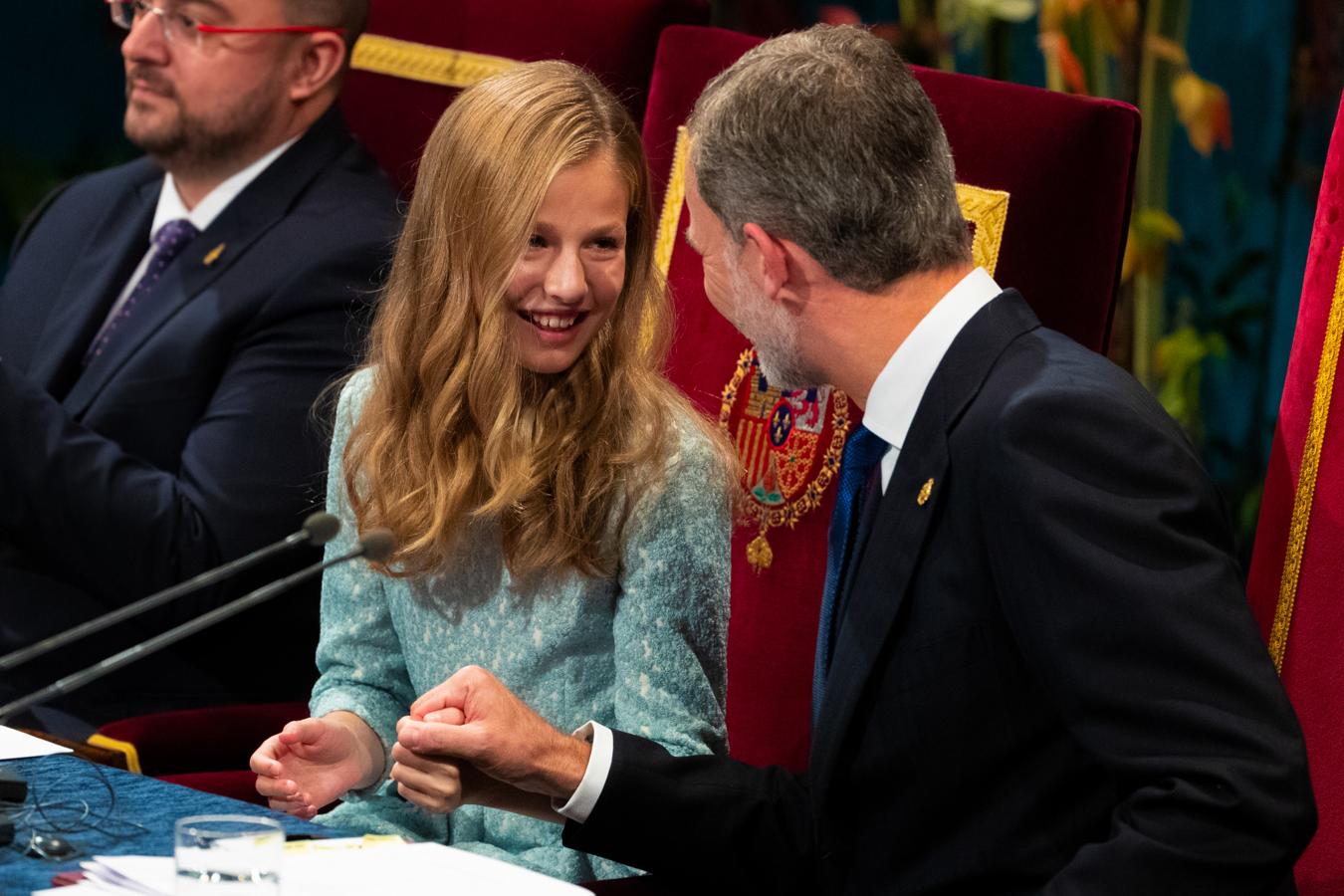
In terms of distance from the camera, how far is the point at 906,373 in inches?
67.7

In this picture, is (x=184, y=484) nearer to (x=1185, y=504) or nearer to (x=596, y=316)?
(x=596, y=316)

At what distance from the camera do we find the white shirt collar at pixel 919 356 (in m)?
1.71

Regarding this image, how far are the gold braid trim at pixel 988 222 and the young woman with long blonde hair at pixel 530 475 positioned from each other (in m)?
0.44

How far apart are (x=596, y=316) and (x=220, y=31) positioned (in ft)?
4.15

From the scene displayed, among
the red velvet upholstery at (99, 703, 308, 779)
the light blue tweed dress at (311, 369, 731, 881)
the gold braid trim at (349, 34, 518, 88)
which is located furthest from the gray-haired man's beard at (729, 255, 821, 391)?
the gold braid trim at (349, 34, 518, 88)

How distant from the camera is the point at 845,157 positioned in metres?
1.69

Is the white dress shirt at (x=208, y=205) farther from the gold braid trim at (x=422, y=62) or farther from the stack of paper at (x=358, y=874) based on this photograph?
the stack of paper at (x=358, y=874)

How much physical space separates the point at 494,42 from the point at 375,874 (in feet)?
6.10

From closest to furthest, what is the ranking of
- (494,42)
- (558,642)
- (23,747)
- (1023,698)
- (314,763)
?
(1023,698) < (23,747) < (314,763) < (558,642) < (494,42)

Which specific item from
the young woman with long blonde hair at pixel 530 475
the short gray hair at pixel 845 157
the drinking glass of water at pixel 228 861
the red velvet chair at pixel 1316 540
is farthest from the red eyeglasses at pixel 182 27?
the drinking glass of water at pixel 228 861

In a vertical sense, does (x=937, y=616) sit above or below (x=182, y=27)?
below

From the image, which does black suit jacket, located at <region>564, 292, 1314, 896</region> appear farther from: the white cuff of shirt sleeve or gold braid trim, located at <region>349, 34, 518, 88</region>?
gold braid trim, located at <region>349, 34, 518, 88</region>

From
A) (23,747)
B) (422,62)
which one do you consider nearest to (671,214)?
(422,62)

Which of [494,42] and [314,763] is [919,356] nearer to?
[314,763]
